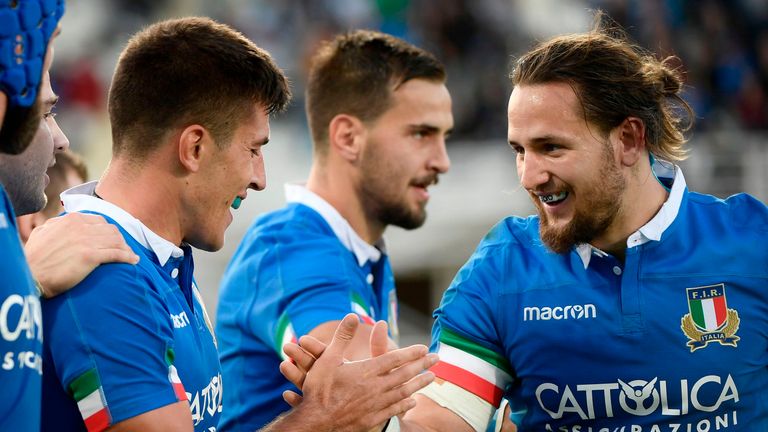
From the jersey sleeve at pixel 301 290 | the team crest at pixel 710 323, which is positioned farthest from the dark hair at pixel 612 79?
the jersey sleeve at pixel 301 290

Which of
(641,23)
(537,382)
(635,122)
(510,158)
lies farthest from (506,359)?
(641,23)

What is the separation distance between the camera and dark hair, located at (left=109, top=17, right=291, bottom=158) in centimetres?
325

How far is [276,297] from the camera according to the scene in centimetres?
437

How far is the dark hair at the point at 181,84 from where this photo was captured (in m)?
3.25

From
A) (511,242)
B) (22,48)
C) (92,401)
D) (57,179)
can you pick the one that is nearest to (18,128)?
(22,48)

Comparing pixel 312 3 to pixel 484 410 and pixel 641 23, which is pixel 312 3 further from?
pixel 484 410

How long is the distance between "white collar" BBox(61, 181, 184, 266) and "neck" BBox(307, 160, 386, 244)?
192 cm

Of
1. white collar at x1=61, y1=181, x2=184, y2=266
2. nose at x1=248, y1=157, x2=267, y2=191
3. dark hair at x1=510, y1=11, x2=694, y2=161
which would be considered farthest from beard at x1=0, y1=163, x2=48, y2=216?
dark hair at x1=510, y1=11, x2=694, y2=161

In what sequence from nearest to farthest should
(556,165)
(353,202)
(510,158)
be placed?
(556,165)
(353,202)
(510,158)

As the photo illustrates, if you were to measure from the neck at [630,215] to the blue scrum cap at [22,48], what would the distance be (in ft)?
6.61

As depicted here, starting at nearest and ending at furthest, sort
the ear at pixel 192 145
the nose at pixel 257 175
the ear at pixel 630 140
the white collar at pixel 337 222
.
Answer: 1. the ear at pixel 192 145
2. the nose at pixel 257 175
3. the ear at pixel 630 140
4. the white collar at pixel 337 222

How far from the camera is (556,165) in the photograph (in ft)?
12.1

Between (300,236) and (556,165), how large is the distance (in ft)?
4.46

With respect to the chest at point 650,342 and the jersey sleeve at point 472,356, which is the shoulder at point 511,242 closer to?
the jersey sleeve at point 472,356
